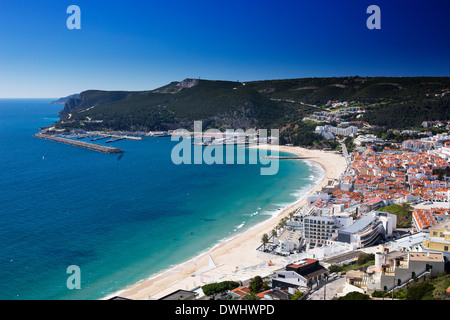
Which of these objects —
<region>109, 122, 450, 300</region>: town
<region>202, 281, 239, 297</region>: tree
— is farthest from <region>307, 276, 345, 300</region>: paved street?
<region>202, 281, 239, 297</region>: tree

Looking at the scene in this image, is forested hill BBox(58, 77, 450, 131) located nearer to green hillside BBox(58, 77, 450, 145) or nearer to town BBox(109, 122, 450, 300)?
green hillside BBox(58, 77, 450, 145)

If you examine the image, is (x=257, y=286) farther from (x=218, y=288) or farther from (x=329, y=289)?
(x=329, y=289)

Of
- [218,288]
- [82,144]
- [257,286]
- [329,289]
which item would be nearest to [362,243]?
[329,289]

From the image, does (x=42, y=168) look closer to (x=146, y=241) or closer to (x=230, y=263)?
(x=146, y=241)

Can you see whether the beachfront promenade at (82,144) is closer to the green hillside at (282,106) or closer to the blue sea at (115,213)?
the blue sea at (115,213)

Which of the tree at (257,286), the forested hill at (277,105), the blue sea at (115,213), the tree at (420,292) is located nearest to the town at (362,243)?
the tree at (257,286)

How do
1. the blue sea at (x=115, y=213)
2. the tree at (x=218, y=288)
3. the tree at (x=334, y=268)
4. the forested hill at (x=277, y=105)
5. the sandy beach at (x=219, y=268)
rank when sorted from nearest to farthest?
1. the tree at (x=218, y=288)
2. the tree at (x=334, y=268)
3. the sandy beach at (x=219, y=268)
4. the blue sea at (x=115, y=213)
5. the forested hill at (x=277, y=105)
